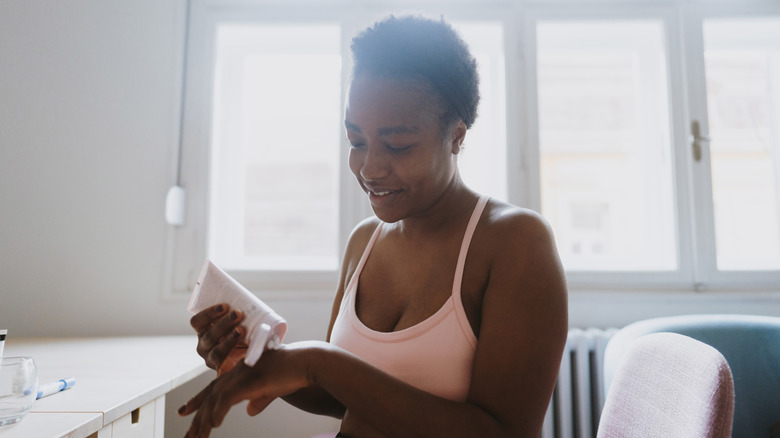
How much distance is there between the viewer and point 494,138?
2014 mm

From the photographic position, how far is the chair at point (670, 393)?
1.95ft

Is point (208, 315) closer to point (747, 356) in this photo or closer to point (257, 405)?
point (257, 405)

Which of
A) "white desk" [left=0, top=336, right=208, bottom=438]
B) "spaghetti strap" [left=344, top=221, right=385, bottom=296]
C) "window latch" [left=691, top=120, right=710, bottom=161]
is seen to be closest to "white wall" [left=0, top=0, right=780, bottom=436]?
"white desk" [left=0, top=336, right=208, bottom=438]

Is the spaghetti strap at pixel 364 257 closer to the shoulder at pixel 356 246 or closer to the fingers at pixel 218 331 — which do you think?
the shoulder at pixel 356 246

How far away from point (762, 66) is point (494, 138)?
1204 mm

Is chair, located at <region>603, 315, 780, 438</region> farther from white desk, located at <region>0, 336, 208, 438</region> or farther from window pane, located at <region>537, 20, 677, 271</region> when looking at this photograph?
white desk, located at <region>0, 336, 208, 438</region>

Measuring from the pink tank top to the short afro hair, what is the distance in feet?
0.76

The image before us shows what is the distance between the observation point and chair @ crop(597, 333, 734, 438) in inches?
23.4

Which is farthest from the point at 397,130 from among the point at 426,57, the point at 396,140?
the point at 426,57

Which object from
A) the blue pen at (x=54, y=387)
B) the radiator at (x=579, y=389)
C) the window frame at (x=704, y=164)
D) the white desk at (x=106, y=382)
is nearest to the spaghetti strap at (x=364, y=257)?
the white desk at (x=106, y=382)

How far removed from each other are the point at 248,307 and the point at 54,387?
579 millimetres

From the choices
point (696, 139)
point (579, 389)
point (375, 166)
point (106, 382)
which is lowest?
point (579, 389)

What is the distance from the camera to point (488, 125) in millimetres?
2031

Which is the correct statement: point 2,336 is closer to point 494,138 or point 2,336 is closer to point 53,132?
point 53,132
